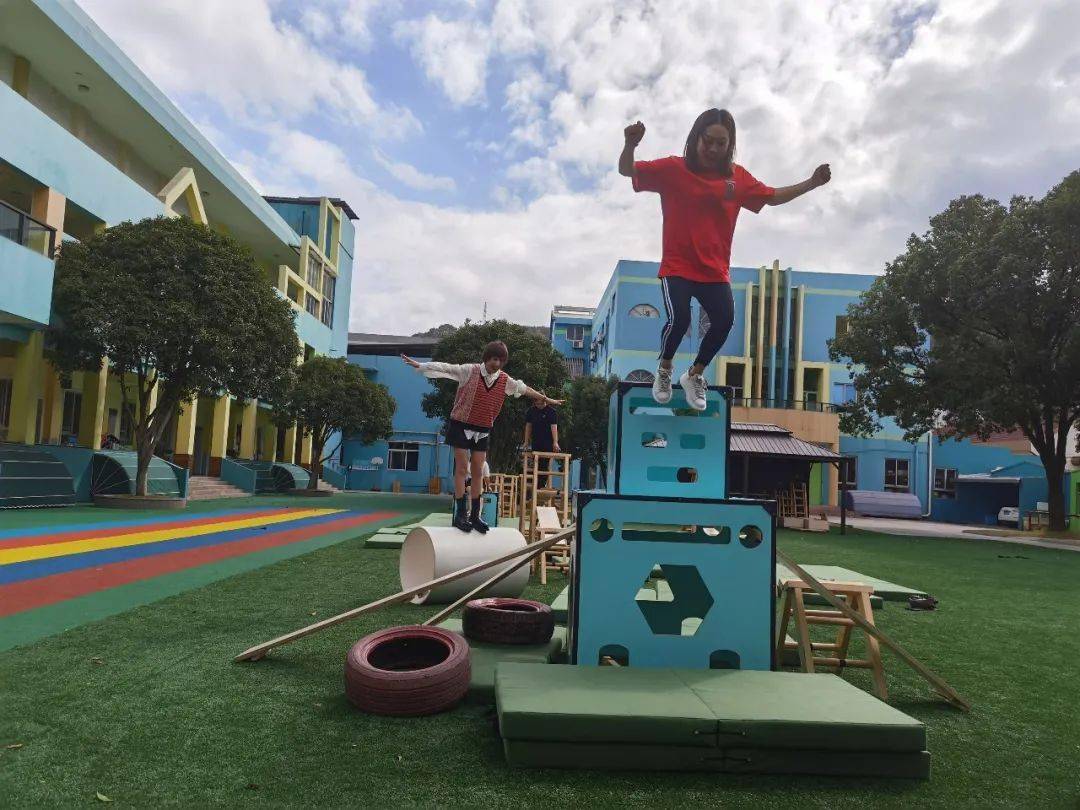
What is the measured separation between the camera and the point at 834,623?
465cm

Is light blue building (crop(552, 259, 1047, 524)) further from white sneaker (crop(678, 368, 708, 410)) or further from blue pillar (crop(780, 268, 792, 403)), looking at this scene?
white sneaker (crop(678, 368, 708, 410))

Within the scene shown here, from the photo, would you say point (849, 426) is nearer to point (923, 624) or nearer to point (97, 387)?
point (923, 624)

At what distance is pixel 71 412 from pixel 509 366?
14.1 metres

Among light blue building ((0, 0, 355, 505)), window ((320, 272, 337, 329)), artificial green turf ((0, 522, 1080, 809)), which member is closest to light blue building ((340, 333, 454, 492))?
window ((320, 272, 337, 329))

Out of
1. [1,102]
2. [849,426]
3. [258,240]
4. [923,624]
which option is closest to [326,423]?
[258,240]

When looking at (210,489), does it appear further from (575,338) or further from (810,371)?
(575,338)

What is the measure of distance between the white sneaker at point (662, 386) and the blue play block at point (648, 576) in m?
0.83

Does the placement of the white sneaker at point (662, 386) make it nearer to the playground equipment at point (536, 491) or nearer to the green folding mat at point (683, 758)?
the green folding mat at point (683, 758)

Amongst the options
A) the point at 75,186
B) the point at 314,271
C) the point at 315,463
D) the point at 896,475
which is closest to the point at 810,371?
the point at 896,475

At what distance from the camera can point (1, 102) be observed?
15375 mm

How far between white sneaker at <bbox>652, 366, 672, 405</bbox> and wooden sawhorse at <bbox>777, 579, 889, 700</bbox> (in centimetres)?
140

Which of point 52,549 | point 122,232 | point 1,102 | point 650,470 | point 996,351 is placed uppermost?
point 1,102

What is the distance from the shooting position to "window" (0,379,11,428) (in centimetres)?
2041

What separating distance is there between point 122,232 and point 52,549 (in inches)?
427
